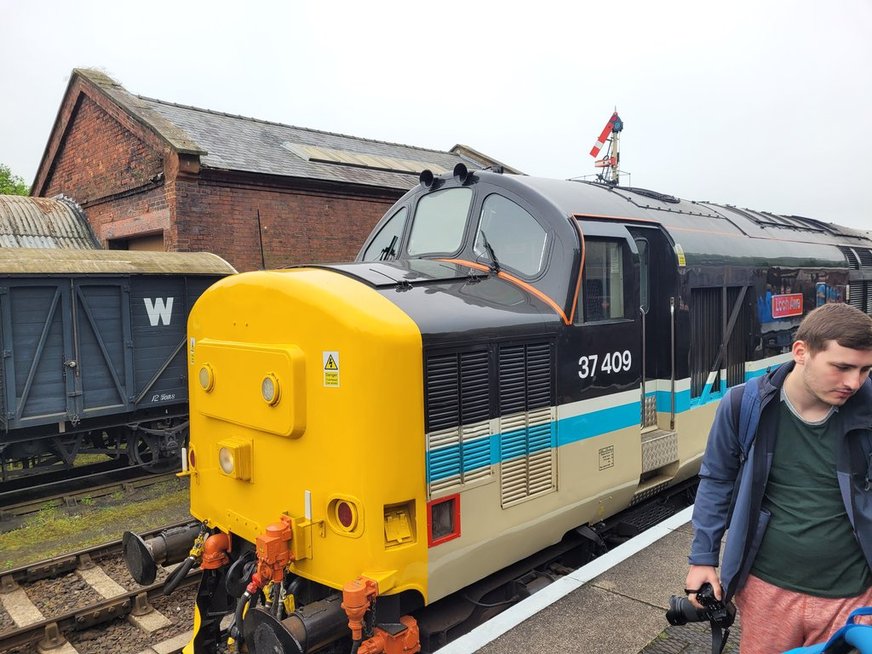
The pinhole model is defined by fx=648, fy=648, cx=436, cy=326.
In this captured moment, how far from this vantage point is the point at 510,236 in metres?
4.48

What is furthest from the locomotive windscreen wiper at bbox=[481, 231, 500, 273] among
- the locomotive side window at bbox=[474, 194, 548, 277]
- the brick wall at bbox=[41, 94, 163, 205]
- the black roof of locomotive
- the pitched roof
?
the brick wall at bbox=[41, 94, 163, 205]

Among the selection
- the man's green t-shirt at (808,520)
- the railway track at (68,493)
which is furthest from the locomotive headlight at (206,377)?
the railway track at (68,493)

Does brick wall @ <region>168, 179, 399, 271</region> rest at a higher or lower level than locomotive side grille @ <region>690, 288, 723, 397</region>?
higher

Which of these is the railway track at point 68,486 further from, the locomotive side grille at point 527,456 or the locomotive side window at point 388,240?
the locomotive side grille at point 527,456

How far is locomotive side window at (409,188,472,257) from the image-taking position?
4.70m

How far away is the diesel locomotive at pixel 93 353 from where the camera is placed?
26.2 ft

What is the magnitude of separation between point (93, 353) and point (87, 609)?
14.9 ft

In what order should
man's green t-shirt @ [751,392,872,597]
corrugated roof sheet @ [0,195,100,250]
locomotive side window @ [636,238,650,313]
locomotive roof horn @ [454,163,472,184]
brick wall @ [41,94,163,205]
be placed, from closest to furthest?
man's green t-shirt @ [751,392,872,597] < locomotive roof horn @ [454,163,472,184] < locomotive side window @ [636,238,650,313] < brick wall @ [41,94,163,205] < corrugated roof sheet @ [0,195,100,250]

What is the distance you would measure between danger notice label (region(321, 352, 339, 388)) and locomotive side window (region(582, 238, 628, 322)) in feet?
6.07

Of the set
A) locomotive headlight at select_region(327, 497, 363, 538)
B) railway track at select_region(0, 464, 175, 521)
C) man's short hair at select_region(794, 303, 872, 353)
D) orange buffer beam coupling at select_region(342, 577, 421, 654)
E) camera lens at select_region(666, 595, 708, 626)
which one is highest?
man's short hair at select_region(794, 303, 872, 353)

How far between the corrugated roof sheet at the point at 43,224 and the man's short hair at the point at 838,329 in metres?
14.8

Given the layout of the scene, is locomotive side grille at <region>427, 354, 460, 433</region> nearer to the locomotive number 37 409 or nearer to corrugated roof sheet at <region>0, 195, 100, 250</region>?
the locomotive number 37 409

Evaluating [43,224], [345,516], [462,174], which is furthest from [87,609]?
[43,224]

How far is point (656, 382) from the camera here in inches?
200
